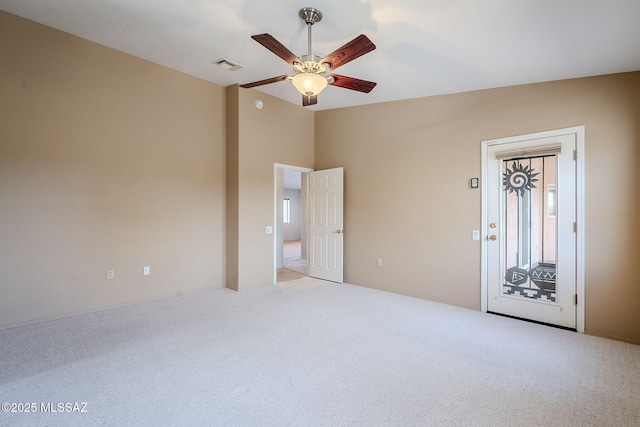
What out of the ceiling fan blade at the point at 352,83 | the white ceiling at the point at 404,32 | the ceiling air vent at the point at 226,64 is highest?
the ceiling air vent at the point at 226,64

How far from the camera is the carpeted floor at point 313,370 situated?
192cm

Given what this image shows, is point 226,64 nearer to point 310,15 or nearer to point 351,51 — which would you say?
point 310,15

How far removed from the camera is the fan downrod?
2615 mm

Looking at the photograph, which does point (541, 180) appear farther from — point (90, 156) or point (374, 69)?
point (90, 156)

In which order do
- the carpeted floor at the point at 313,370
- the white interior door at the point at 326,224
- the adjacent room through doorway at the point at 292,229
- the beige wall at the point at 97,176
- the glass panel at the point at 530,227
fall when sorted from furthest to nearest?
the adjacent room through doorway at the point at 292,229, the white interior door at the point at 326,224, the glass panel at the point at 530,227, the beige wall at the point at 97,176, the carpeted floor at the point at 313,370

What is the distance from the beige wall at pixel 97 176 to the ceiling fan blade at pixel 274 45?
2.72 metres

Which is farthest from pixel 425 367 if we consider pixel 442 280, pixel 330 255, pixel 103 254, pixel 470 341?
pixel 103 254

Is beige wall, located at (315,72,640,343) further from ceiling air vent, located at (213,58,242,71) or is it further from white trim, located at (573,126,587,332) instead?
ceiling air vent, located at (213,58,242,71)

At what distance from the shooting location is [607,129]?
3.10 metres

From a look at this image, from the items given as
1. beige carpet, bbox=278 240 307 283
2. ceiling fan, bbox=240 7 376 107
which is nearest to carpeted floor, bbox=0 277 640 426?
beige carpet, bbox=278 240 307 283

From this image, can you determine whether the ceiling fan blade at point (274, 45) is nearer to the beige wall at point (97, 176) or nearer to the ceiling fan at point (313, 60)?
the ceiling fan at point (313, 60)

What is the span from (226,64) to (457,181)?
356 cm

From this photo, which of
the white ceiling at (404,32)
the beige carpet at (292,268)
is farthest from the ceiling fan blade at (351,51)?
the beige carpet at (292,268)

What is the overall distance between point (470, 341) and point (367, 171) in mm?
3032
